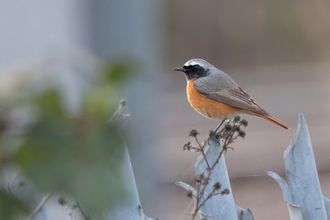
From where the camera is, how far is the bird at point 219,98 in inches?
146

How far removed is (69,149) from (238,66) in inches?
376

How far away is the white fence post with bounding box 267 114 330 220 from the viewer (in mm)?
1956

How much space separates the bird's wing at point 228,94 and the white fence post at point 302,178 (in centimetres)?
165

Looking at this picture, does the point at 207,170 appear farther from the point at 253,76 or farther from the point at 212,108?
the point at 253,76

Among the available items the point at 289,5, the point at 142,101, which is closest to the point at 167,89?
the point at 289,5

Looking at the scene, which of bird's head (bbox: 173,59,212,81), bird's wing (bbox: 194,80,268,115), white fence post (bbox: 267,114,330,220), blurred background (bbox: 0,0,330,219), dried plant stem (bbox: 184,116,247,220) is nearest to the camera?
dried plant stem (bbox: 184,116,247,220)

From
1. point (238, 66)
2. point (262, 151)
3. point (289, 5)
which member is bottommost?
point (262, 151)

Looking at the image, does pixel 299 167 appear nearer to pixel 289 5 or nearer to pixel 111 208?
pixel 111 208

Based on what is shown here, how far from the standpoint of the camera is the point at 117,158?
956 mm

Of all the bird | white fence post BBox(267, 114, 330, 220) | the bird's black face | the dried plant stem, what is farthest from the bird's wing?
white fence post BBox(267, 114, 330, 220)

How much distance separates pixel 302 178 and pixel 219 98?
1.81m

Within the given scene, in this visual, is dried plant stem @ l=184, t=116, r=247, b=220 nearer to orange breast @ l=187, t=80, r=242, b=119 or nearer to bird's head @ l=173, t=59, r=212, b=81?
orange breast @ l=187, t=80, r=242, b=119

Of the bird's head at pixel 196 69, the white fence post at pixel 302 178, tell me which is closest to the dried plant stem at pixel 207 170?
the white fence post at pixel 302 178

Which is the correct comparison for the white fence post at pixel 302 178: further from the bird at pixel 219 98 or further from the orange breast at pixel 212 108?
the orange breast at pixel 212 108
